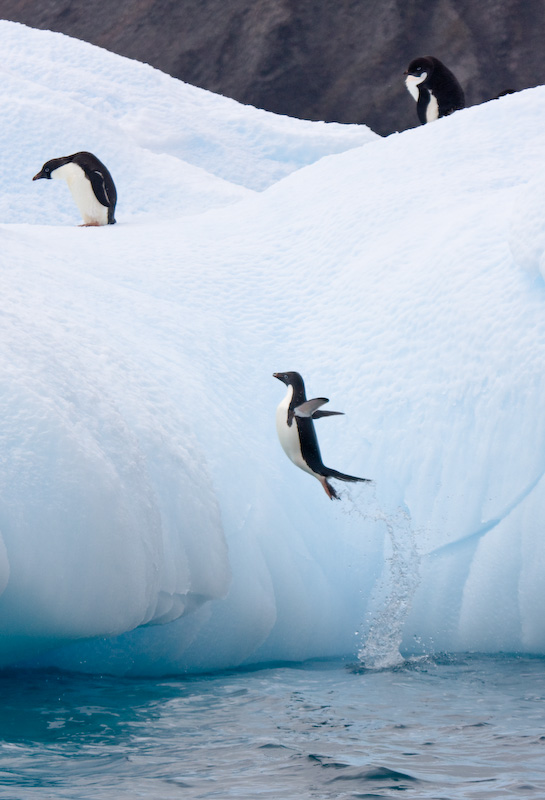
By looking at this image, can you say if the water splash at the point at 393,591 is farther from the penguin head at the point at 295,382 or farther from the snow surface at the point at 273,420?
the penguin head at the point at 295,382

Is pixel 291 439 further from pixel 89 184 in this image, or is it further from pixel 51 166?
pixel 51 166

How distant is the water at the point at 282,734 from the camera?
1.82 meters

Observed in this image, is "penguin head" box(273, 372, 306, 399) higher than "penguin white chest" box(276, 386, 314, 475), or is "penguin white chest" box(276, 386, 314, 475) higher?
"penguin head" box(273, 372, 306, 399)

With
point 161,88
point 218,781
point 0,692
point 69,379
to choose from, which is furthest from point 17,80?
point 218,781

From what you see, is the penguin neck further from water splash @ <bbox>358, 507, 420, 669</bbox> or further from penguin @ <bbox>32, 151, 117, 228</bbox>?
penguin @ <bbox>32, 151, 117, 228</bbox>

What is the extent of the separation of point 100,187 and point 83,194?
169 millimetres

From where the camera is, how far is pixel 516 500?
2980 millimetres

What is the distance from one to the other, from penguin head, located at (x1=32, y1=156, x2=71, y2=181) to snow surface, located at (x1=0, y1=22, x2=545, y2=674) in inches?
56.1

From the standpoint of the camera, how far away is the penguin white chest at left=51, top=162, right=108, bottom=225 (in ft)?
18.2

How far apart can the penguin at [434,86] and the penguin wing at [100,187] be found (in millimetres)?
2466

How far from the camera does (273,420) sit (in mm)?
3318

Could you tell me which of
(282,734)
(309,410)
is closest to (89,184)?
(309,410)

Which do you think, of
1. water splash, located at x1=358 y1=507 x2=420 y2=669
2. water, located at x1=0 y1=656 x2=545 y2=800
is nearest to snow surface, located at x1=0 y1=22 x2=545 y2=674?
water splash, located at x1=358 y1=507 x2=420 y2=669

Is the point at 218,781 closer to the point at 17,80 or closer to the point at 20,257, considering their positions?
the point at 20,257
